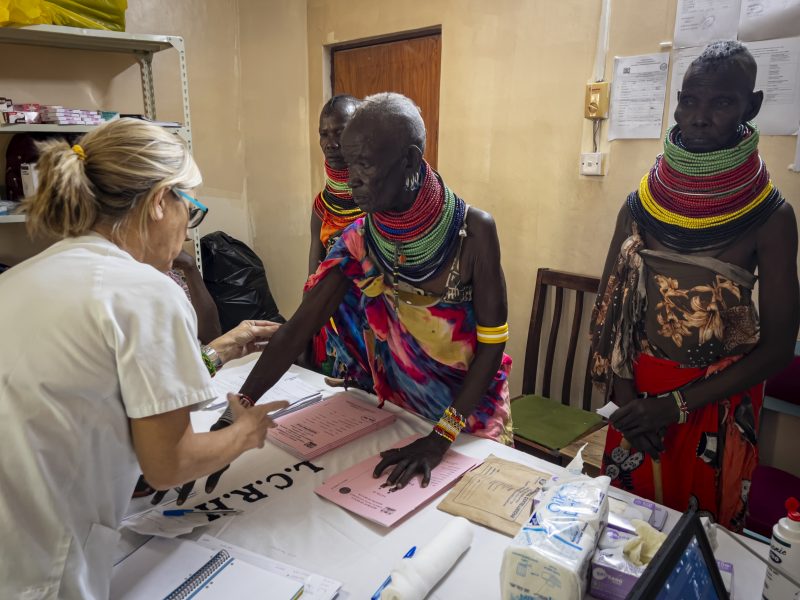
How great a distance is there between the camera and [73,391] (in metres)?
0.76

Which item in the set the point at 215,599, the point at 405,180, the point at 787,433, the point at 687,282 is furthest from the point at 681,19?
the point at 215,599

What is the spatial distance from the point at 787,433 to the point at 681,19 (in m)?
1.43

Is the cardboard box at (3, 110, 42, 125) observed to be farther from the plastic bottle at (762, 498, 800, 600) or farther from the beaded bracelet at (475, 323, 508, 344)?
the plastic bottle at (762, 498, 800, 600)

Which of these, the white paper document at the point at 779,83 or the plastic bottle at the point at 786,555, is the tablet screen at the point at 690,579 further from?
the white paper document at the point at 779,83

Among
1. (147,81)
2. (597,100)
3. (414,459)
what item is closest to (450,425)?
(414,459)

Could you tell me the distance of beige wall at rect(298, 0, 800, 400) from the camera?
2.15 meters

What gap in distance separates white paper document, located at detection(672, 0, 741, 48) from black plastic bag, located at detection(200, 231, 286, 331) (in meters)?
2.20

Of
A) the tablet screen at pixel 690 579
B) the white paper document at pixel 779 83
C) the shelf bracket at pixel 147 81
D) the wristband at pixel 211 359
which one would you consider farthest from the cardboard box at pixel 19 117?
the tablet screen at pixel 690 579

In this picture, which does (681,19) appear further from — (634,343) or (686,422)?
(686,422)

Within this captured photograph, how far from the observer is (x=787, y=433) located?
75.2 inches

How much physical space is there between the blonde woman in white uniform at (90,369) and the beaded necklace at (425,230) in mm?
567

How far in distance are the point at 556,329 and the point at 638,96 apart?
3.06ft

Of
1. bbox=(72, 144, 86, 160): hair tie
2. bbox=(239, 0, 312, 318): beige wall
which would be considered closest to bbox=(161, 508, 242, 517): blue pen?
bbox=(72, 144, 86, 160): hair tie

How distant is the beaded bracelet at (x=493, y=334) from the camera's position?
1.33m
